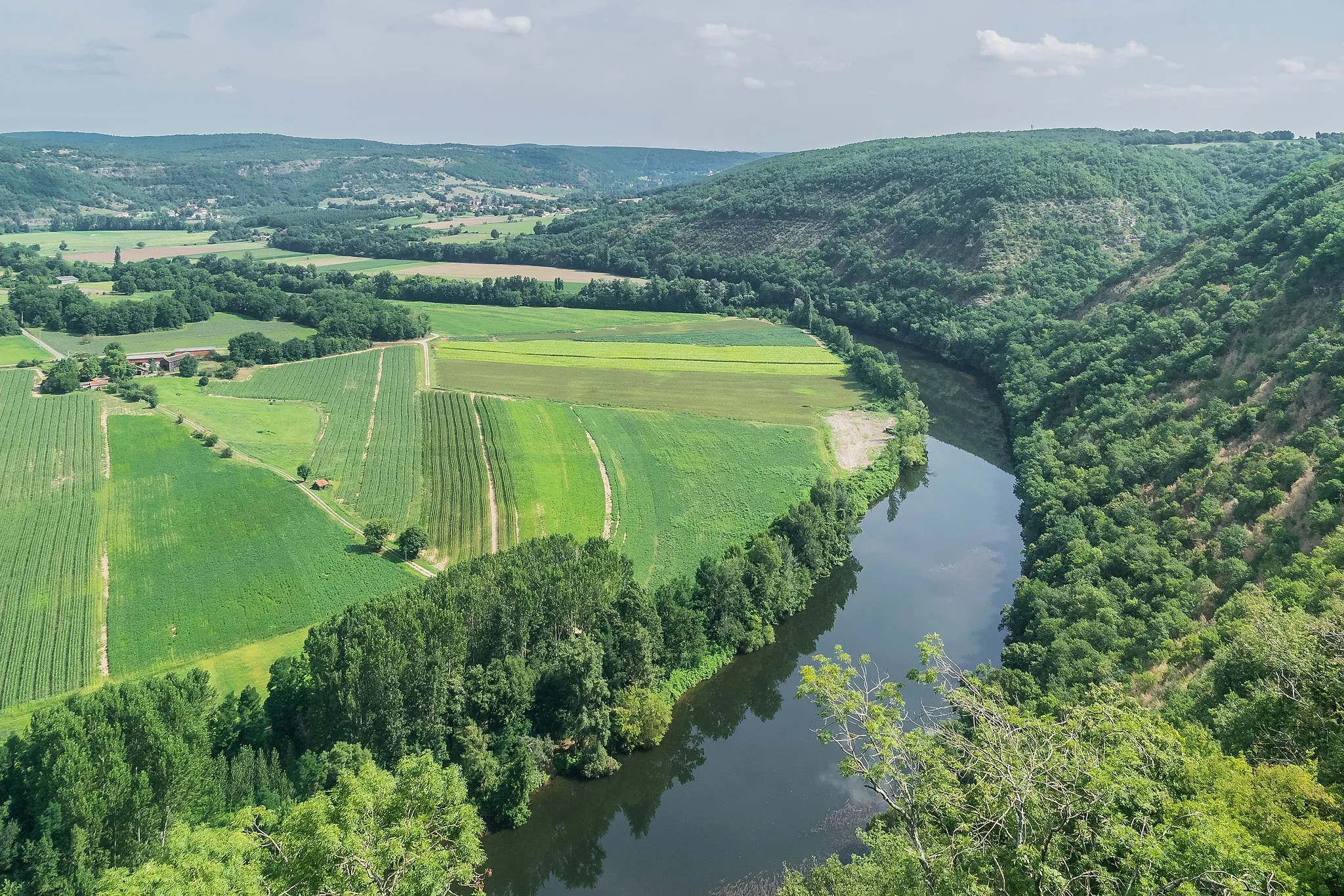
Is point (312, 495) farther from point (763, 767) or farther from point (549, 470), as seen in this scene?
point (763, 767)

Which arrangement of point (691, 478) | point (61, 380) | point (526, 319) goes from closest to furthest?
point (691, 478), point (61, 380), point (526, 319)

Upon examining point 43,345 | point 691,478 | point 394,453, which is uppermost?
point 43,345

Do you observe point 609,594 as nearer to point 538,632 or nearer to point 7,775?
point 538,632

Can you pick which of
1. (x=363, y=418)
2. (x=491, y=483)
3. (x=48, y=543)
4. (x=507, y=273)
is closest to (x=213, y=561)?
(x=48, y=543)

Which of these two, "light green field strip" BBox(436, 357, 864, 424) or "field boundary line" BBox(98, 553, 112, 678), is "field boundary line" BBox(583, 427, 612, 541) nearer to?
"light green field strip" BBox(436, 357, 864, 424)

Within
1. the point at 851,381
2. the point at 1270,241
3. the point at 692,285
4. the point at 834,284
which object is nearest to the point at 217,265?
the point at 692,285
